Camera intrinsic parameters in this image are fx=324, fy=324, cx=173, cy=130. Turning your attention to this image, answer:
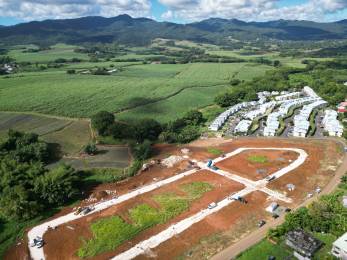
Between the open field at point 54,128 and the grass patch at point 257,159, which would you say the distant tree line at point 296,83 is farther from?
the open field at point 54,128

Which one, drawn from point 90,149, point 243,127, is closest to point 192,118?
point 243,127

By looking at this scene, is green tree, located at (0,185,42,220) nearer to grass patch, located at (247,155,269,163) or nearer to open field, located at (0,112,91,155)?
open field, located at (0,112,91,155)

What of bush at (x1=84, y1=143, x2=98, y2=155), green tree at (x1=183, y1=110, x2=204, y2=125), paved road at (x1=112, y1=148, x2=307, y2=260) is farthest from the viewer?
green tree at (x1=183, y1=110, x2=204, y2=125)

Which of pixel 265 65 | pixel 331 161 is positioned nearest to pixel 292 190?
pixel 331 161

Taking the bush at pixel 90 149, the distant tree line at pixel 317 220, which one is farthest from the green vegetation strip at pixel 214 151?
the distant tree line at pixel 317 220

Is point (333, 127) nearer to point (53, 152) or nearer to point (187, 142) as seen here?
point (187, 142)

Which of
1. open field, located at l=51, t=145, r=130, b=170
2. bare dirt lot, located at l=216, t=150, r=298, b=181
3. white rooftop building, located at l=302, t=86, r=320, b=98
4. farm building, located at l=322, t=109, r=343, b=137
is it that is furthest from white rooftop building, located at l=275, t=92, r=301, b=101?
open field, located at l=51, t=145, r=130, b=170
